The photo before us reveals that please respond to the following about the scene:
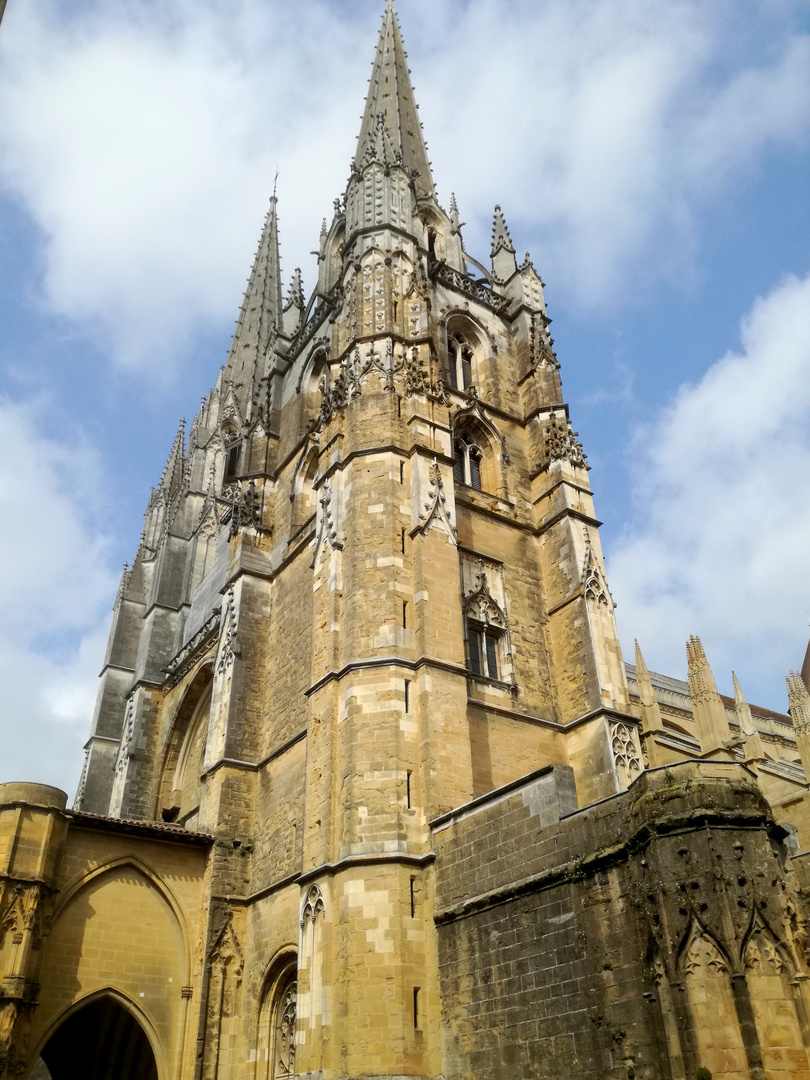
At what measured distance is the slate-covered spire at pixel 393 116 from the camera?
25.3m

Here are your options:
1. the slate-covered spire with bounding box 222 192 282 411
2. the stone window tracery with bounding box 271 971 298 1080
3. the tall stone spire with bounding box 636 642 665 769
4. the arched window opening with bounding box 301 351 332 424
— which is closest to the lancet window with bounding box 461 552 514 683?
the stone window tracery with bounding box 271 971 298 1080

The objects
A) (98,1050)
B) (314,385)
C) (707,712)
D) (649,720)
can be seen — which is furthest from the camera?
(649,720)

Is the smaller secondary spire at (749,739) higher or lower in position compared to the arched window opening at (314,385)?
lower

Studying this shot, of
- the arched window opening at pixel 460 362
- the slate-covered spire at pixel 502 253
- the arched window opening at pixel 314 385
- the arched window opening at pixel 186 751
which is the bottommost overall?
the arched window opening at pixel 186 751

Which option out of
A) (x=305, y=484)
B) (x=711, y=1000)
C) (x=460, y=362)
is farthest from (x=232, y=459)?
(x=711, y=1000)

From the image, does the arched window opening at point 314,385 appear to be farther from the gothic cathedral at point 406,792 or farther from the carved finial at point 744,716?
the carved finial at point 744,716

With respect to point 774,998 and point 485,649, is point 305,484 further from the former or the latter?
point 774,998

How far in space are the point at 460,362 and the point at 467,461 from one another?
3276 millimetres

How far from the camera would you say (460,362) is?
2222 cm

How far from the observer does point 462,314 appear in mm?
22766

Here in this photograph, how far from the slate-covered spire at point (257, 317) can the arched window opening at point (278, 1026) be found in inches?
1009

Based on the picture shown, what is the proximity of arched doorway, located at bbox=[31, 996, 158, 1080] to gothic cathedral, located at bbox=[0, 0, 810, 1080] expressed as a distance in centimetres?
6

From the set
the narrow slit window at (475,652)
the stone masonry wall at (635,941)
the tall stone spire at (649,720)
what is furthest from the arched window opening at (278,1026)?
the tall stone spire at (649,720)

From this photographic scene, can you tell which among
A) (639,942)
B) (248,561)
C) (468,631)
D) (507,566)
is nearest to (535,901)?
(639,942)
